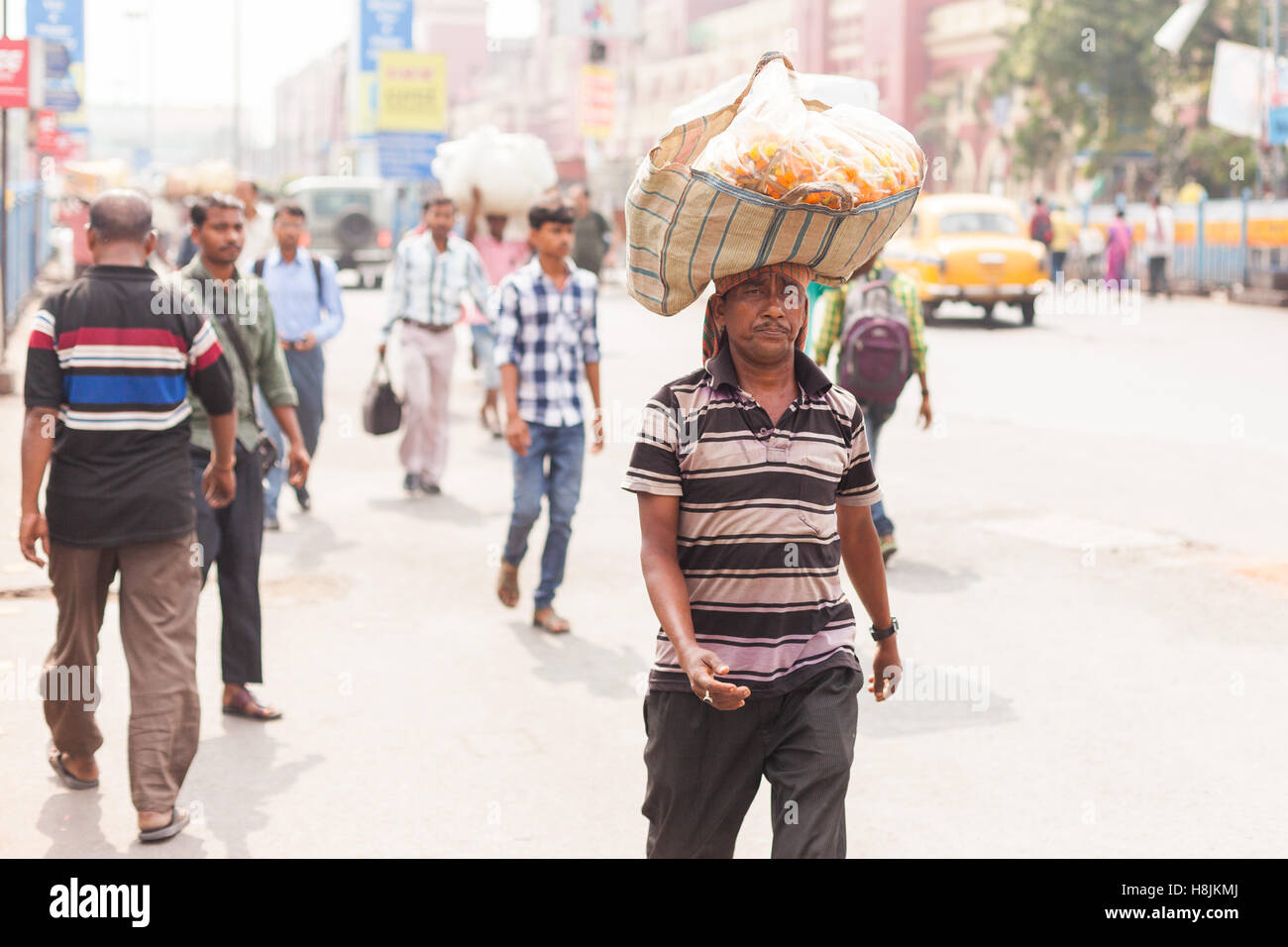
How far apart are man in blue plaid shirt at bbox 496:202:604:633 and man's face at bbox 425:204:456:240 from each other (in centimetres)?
357

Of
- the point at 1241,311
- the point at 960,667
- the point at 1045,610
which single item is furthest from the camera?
the point at 1241,311

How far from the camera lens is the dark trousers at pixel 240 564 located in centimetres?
604

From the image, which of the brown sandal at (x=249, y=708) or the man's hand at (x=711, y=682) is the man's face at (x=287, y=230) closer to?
the brown sandal at (x=249, y=708)

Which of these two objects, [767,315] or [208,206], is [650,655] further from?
[767,315]

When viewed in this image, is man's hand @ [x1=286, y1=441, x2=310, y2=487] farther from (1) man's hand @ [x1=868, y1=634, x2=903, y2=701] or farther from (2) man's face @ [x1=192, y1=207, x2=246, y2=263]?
(1) man's hand @ [x1=868, y1=634, x2=903, y2=701]

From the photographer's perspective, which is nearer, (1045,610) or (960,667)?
(960,667)

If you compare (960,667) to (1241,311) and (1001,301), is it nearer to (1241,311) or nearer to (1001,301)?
(1001,301)

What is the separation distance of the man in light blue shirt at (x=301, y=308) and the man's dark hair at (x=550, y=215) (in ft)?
8.29

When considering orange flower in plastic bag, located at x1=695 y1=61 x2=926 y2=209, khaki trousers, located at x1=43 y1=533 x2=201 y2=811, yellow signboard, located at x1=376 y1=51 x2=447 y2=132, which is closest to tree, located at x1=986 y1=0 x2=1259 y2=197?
yellow signboard, located at x1=376 y1=51 x2=447 y2=132

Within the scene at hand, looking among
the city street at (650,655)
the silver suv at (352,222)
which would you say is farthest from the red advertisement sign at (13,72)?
the silver suv at (352,222)

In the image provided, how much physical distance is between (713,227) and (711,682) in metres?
0.87
